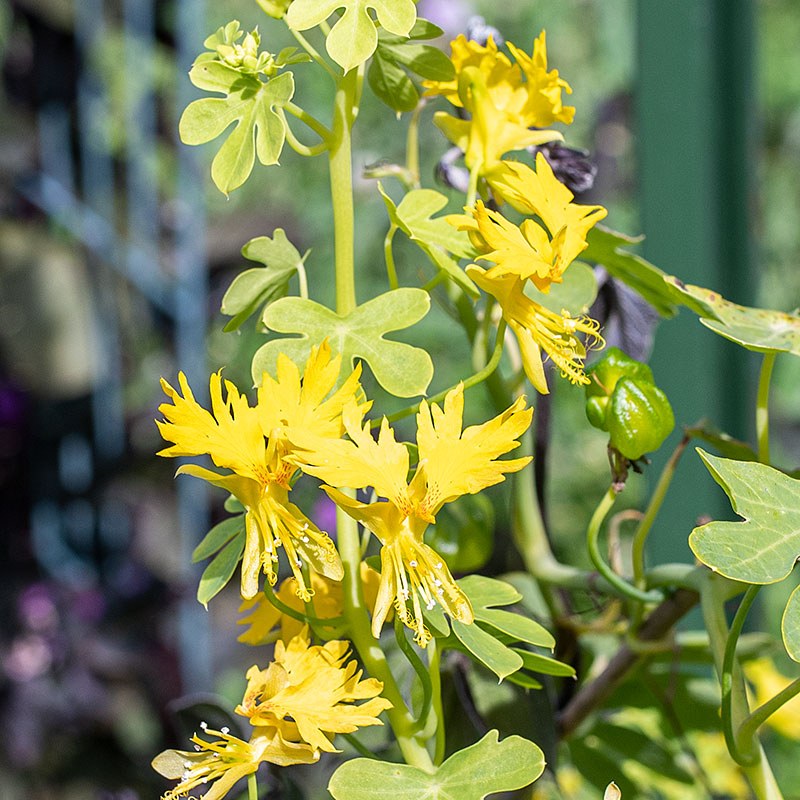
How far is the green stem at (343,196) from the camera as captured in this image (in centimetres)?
23

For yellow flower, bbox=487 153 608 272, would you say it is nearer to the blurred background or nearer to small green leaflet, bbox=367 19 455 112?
small green leaflet, bbox=367 19 455 112

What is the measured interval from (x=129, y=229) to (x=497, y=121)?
141 centimetres

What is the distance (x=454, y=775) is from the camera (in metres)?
0.20

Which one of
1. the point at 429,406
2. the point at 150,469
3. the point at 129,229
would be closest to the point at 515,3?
the point at 129,229

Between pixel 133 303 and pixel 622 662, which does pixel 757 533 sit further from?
pixel 133 303

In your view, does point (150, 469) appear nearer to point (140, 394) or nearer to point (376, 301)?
point (140, 394)

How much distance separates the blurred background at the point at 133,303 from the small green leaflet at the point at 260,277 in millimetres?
847

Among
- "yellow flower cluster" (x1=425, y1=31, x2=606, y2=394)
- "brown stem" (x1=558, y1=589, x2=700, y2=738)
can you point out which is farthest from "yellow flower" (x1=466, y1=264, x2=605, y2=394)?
"brown stem" (x1=558, y1=589, x2=700, y2=738)

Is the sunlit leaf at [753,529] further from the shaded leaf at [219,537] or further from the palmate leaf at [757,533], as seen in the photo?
the shaded leaf at [219,537]

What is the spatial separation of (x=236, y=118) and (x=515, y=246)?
0.08 meters

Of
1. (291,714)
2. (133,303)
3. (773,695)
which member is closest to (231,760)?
(291,714)

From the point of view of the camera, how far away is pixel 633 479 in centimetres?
111

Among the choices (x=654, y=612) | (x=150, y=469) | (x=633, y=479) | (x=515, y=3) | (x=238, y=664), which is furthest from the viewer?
(x=515, y=3)

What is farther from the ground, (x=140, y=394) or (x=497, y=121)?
(x=497, y=121)
